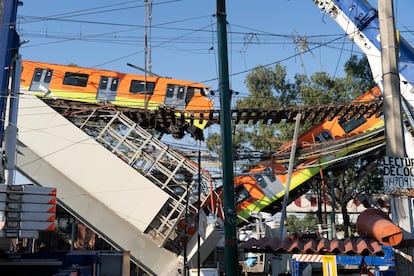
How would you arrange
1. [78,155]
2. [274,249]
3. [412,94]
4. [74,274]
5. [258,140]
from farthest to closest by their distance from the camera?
[258,140] → [78,155] → [412,94] → [74,274] → [274,249]

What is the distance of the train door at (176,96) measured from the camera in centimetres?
2055

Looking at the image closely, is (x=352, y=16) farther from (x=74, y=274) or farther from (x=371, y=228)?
(x=74, y=274)

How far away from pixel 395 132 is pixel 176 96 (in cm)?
1419

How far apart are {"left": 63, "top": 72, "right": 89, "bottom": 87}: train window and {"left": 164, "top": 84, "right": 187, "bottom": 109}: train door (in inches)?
159

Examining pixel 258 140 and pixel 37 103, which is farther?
pixel 258 140

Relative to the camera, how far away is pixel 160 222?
14.5 m

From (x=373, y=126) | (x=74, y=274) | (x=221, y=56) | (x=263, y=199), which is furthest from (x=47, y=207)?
(x=373, y=126)

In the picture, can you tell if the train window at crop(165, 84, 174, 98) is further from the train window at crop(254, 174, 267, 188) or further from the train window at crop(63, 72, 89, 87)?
the train window at crop(254, 174, 267, 188)

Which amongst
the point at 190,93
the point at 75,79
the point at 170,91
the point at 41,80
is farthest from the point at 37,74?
the point at 190,93

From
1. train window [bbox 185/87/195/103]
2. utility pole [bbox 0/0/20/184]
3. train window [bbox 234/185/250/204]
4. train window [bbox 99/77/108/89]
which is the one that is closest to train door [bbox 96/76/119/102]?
train window [bbox 99/77/108/89]

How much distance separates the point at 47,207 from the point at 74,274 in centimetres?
225

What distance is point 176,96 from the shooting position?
2067 cm

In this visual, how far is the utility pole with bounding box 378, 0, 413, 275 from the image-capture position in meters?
7.09

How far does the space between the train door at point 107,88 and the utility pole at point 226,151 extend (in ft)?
47.2
